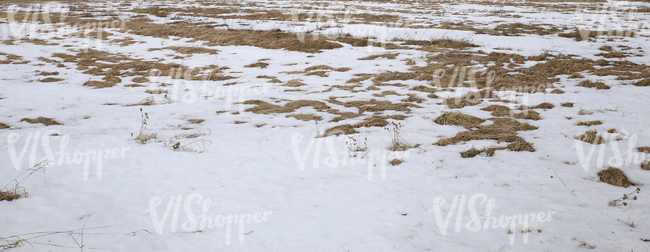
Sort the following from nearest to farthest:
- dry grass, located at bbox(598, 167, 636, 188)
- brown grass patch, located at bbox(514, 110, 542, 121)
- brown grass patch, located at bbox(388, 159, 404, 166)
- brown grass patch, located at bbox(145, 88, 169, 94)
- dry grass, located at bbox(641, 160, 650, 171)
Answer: dry grass, located at bbox(598, 167, 636, 188)
dry grass, located at bbox(641, 160, 650, 171)
brown grass patch, located at bbox(388, 159, 404, 166)
brown grass patch, located at bbox(514, 110, 542, 121)
brown grass patch, located at bbox(145, 88, 169, 94)

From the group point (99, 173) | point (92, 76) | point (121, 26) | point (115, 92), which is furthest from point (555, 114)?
point (121, 26)

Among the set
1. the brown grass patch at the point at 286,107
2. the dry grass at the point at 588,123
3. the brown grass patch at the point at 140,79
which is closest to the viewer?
the dry grass at the point at 588,123

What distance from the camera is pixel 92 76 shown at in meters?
10.3

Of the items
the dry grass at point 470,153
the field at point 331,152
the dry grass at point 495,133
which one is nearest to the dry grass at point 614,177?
the field at point 331,152

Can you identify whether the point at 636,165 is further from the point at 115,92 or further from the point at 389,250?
the point at 115,92

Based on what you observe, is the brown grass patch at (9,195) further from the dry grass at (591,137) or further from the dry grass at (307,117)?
the dry grass at (591,137)

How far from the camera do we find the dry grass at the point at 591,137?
532cm

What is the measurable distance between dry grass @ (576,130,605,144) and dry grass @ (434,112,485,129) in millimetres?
1567

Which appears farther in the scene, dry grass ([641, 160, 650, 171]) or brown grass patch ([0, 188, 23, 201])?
dry grass ([641, 160, 650, 171])

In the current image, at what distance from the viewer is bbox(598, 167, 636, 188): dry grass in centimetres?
419

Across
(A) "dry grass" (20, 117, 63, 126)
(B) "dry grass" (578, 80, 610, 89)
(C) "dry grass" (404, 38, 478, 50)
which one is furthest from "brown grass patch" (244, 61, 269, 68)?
(B) "dry grass" (578, 80, 610, 89)

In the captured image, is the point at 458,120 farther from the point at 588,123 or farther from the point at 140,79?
the point at 140,79

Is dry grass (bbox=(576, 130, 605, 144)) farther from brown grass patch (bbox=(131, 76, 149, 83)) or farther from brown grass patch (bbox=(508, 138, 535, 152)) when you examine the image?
brown grass patch (bbox=(131, 76, 149, 83))

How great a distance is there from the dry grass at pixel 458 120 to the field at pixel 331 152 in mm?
30
